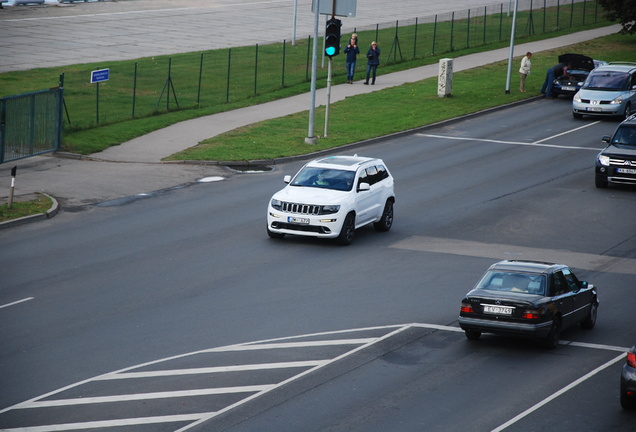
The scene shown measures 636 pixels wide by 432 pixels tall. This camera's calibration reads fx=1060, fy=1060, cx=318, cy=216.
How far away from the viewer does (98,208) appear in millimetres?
27328

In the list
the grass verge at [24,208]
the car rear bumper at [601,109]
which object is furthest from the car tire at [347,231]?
the car rear bumper at [601,109]

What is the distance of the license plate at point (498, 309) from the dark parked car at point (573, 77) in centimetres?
3166

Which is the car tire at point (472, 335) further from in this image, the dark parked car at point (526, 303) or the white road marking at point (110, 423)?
the white road marking at point (110, 423)

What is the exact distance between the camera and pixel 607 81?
138ft

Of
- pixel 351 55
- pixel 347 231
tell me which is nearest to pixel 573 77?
pixel 351 55

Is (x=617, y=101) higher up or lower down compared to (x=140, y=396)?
higher up

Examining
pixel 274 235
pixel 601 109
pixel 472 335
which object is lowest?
pixel 274 235

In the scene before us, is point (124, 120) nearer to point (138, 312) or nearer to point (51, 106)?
point (51, 106)

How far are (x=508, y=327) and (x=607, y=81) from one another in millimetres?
27548

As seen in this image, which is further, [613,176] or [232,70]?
[232,70]

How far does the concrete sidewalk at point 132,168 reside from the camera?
95.8ft

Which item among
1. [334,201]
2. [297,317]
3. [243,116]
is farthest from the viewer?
[243,116]

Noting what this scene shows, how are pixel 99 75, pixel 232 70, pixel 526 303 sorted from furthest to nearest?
pixel 232 70 < pixel 99 75 < pixel 526 303

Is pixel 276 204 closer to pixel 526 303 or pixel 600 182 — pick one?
pixel 526 303
